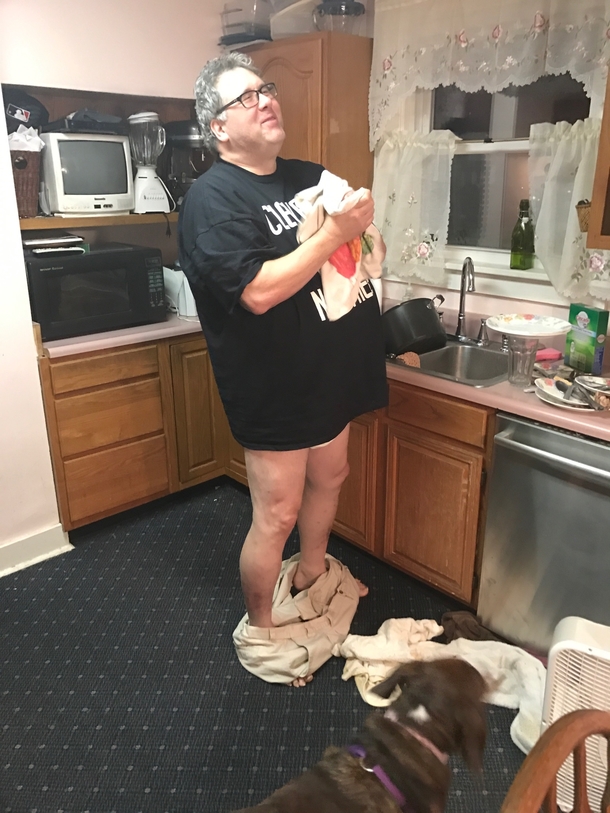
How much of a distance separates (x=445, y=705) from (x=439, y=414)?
1076mm

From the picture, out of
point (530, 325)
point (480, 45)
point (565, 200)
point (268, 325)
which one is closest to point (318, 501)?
point (268, 325)

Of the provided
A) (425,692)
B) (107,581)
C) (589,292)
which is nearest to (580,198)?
(589,292)

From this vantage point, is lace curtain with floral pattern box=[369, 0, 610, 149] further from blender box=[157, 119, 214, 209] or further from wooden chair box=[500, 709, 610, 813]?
wooden chair box=[500, 709, 610, 813]

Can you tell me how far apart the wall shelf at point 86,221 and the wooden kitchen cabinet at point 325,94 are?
2.00ft

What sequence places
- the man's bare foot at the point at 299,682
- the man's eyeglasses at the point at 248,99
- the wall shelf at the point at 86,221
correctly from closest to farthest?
the man's eyeglasses at the point at 248,99 → the man's bare foot at the point at 299,682 → the wall shelf at the point at 86,221

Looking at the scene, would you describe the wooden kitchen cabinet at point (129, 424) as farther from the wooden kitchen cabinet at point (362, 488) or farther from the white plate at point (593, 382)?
the white plate at point (593, 382)

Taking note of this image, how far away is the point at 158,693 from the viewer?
1885 mm

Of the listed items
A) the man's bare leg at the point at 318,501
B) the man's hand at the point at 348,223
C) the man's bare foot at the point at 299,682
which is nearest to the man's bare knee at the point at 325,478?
the man's bare leg at the point at 318,501

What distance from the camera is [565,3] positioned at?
1.95m

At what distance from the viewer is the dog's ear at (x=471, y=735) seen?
3.43ft

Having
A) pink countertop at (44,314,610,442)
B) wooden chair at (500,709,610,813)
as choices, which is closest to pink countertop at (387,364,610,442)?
pink countertop at (44,314,610,442)

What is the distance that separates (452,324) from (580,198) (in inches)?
26.1

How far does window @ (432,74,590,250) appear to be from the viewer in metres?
2.29

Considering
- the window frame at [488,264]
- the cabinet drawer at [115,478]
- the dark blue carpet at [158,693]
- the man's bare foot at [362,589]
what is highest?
the window frame at [488,264]
